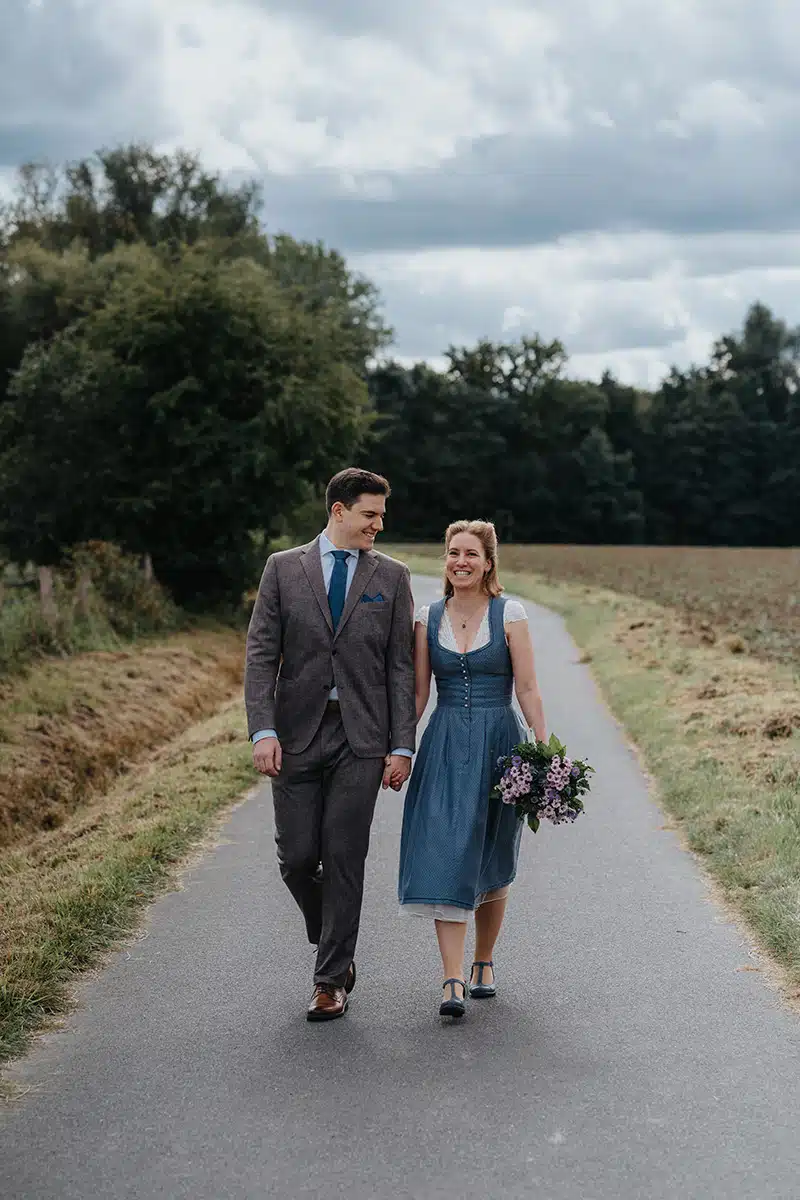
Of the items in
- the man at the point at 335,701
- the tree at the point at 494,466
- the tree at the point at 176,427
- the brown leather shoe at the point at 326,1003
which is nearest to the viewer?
the brown leather shoe at the point at 326,1003

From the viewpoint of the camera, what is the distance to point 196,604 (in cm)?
2662

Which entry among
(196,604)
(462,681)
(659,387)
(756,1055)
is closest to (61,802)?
(462,681)

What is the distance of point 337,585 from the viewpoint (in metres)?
6.04

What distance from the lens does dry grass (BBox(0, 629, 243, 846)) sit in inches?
484

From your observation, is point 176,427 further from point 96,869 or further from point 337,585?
point 337,585

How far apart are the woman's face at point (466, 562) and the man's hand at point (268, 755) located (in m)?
0.99

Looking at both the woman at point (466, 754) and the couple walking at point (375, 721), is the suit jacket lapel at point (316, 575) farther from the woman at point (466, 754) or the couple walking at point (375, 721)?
the woman at point (466, 754)

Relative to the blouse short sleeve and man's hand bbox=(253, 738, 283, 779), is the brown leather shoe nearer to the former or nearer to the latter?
man's hand bbox=(253, 738, 283, 779)

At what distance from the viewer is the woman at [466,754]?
5.91 m

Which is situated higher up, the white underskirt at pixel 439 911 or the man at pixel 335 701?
the man at pixel 335 701

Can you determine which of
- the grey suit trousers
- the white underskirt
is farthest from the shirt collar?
the white underskirt

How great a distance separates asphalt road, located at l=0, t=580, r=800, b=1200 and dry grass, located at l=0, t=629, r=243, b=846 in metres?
4.74

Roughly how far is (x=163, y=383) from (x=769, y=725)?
52.0 feet

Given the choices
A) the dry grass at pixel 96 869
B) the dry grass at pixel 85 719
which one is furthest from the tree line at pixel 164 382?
the dry grass at pixel 96 869
